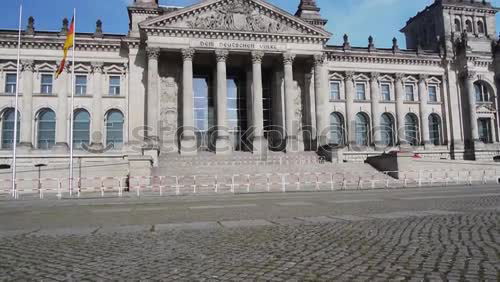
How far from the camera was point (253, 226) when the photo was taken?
771 centimetres

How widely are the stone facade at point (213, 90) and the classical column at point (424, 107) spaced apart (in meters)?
0.21

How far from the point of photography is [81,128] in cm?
3991

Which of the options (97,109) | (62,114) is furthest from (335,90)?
(62,114)

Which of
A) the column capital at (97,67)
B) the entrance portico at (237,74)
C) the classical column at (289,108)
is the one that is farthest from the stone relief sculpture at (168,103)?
the classical column at (289,108)

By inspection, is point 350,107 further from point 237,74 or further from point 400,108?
point 237,74

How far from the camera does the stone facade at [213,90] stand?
37531 millimetres

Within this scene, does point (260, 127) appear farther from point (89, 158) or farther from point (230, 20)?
point (89, 158)

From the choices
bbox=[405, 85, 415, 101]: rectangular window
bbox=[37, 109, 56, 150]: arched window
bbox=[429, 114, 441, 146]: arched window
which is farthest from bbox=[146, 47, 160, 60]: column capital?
bbox=[429, 114, 441, 146]: arched window

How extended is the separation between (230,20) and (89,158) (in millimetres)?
19775

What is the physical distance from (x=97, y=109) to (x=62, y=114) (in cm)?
335

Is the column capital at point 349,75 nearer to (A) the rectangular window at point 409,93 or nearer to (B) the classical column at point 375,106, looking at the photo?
(B) the classical column at point 375,106

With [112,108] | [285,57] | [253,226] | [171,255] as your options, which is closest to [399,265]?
[171,255]

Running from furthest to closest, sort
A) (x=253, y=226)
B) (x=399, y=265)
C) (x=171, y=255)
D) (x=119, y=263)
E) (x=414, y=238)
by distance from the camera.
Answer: (x=253, y=226), (x=414, y=238), (x=171, y=255), (x=119, y=263), (x=399, y=265)

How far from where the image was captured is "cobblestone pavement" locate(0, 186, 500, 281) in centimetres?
404
